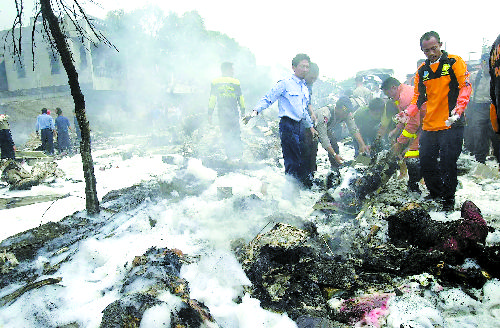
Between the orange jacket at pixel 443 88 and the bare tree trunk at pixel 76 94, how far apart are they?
11.1 ft

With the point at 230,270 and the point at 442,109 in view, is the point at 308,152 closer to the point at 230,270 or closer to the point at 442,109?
the point at 442,109

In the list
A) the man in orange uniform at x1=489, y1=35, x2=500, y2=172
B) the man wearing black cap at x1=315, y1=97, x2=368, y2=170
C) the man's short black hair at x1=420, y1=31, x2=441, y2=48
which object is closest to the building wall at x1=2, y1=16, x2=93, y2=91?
the man wearing black cap at x1=315, y1=97, x2=368, y2=170

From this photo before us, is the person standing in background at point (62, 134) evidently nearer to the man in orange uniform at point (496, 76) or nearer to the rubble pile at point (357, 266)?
the rubble pile at point (357, 266)

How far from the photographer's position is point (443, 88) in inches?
117

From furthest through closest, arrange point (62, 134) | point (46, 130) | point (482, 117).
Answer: point (62, 134)
point (46, 130)
point (482, 117)

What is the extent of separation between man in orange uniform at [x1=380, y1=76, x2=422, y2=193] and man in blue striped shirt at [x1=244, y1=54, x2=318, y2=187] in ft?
3.95

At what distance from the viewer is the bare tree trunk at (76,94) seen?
103 inches

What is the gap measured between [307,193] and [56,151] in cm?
944

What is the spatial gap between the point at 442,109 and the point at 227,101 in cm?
419

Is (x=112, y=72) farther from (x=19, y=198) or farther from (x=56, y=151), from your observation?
(x=19, y=198)

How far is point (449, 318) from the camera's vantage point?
1524 mm

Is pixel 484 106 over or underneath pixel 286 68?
underneath

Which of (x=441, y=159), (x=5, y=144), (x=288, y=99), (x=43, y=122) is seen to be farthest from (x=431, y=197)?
(x=43, y=122)

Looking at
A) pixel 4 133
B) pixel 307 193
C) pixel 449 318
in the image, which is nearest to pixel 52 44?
pixel 307 193
